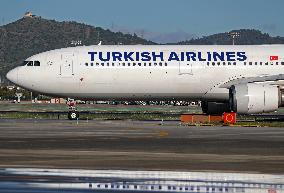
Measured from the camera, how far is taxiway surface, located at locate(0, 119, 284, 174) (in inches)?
711

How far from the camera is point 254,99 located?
4044cm

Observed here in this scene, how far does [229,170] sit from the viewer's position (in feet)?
55.6

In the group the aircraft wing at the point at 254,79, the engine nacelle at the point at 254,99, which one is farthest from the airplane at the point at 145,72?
the engine nacelle at the point at 254,99

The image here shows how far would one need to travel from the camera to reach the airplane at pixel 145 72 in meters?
43.1

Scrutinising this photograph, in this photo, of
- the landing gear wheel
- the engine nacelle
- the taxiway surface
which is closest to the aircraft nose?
the landing gear wheel

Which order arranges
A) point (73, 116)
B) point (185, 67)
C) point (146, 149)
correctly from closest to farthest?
point (146, 149)
point (185, 67)
point (73, 116)

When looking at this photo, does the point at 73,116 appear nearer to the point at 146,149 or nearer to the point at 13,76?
the point at 13,76

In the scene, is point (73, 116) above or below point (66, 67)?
below

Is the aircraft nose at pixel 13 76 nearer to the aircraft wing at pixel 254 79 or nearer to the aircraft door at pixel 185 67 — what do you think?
the aircraft door at pixel 185 67

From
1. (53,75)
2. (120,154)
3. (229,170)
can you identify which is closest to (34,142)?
(120,154)

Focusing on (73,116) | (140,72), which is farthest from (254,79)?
(73,116)

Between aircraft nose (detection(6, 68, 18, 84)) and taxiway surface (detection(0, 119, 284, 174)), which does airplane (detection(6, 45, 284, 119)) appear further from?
taxiway surface (detection(0, 119, 284, 174))

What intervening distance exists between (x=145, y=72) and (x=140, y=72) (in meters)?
0.34

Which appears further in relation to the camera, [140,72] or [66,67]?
[66,67]
